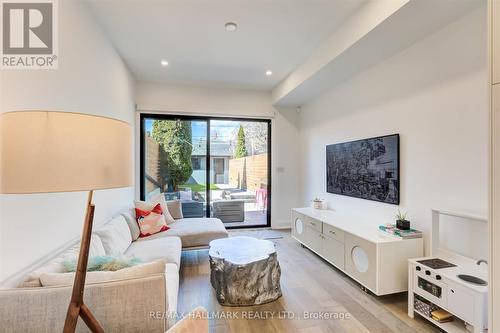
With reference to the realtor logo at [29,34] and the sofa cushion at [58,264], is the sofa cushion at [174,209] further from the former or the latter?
the realtor logo at [29,34]

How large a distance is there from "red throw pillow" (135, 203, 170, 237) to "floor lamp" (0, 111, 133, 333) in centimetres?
238

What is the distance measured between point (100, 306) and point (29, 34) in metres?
1.96

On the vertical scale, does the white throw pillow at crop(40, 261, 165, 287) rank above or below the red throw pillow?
above

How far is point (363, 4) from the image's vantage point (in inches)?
96.7

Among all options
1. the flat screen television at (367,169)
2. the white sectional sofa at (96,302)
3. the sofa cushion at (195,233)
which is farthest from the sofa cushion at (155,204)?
the flat screen television at (367,169)

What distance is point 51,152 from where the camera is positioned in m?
0.88

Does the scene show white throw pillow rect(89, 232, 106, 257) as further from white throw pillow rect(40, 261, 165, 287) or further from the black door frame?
the black door frame

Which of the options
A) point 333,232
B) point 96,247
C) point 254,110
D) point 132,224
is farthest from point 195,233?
point 254,110

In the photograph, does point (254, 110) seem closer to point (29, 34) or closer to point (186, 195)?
point (186, 195)

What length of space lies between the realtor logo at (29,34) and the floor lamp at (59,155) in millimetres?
1092

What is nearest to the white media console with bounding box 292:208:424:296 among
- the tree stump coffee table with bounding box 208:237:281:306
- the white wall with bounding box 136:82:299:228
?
the tree stump coffee table with bounding box 208:237:281:306

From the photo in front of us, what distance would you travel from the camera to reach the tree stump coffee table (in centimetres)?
239

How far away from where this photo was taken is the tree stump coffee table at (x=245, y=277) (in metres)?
2.39

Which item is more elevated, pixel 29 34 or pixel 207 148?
pixel 29 34
